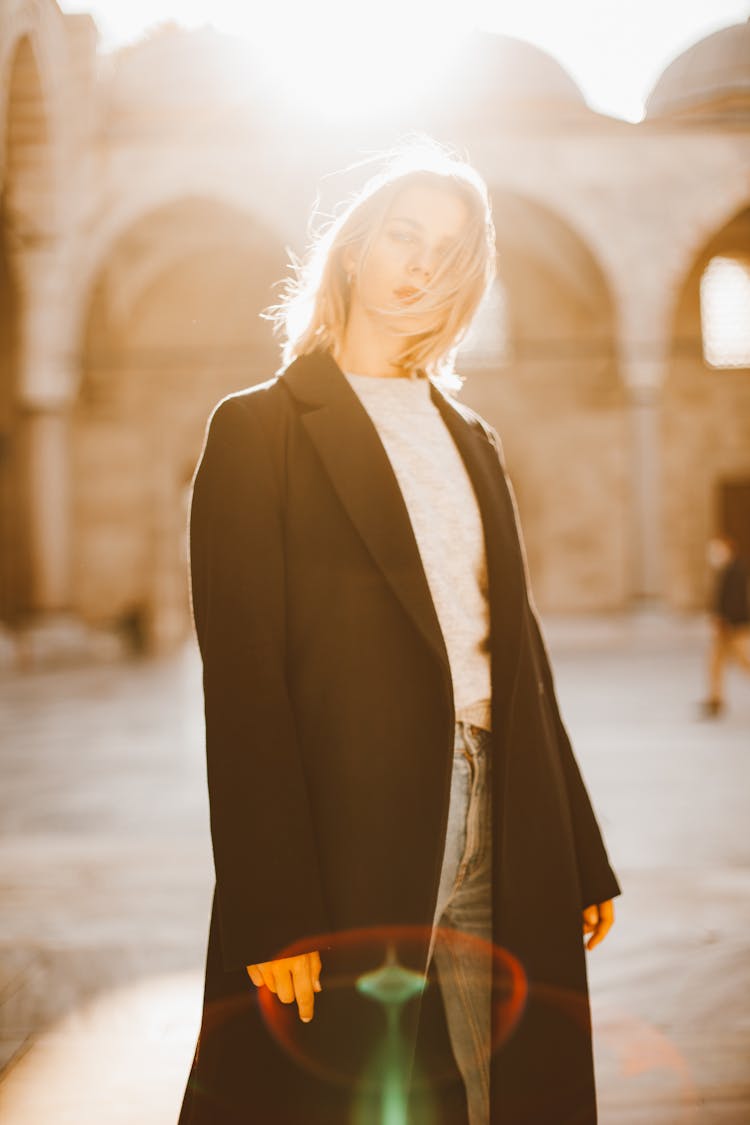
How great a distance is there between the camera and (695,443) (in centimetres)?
2027

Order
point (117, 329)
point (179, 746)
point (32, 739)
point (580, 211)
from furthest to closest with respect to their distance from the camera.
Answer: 1. point (117, 329)
2. point (580, 211)
3. point (32, 739)
4. point (179, 746)

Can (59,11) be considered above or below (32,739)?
above

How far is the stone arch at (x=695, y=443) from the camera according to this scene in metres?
20.2

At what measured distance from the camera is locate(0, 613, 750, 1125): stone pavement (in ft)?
8.75

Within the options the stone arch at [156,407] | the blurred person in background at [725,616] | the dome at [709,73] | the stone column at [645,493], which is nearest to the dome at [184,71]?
the stone arch at [156,407]

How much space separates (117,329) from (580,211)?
906 centimetres

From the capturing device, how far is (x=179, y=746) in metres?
7.95

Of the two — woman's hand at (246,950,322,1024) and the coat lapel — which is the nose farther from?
woman's hand at (246,950,322,1024)

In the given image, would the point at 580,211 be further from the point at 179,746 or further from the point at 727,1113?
the point at 727,1113

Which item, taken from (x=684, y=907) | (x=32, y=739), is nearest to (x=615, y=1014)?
(x=684, y=907)

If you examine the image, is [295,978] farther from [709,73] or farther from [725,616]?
[709,73]

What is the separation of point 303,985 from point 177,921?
106 inches

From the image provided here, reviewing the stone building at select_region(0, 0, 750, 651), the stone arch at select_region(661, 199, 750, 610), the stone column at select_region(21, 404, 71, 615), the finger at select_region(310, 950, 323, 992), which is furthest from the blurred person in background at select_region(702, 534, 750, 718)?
the stone arch at select_region(661, 199, 750, 610)

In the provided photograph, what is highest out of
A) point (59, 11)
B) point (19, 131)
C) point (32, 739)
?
point (59, 11)
